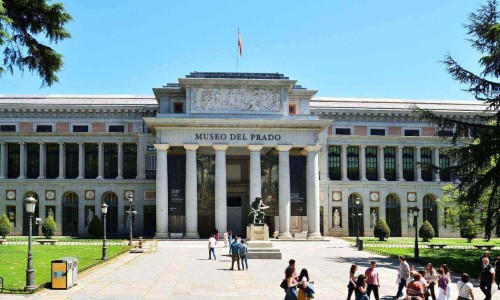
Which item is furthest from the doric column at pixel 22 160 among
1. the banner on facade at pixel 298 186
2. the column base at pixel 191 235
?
the banner on facade at pixel 298 186

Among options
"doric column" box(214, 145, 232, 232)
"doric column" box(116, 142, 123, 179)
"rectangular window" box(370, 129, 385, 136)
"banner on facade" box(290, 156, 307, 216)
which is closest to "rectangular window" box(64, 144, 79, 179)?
"doric column" box(116, 142, 123, 179)

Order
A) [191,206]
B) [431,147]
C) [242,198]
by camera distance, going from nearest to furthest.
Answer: [191,206]
[242,198]
[431,147]

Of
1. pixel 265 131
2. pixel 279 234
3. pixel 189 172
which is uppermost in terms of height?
pixel 265 131

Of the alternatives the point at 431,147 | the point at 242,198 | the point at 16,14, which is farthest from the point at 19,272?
the point at 431,147

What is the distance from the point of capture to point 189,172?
6931 centimetres

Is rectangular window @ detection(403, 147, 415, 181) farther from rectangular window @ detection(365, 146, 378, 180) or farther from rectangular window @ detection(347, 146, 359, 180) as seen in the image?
rectangular window @ detection(347, 146, 359, 180)

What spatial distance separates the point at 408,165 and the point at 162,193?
115 ft

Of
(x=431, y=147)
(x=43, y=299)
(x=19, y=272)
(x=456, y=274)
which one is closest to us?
(x=43, y=299)

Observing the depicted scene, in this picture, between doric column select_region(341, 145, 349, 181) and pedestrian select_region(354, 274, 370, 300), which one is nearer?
pedestrian select_region(354, 274, 370, 300)

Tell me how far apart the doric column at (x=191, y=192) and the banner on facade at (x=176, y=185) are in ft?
1.81

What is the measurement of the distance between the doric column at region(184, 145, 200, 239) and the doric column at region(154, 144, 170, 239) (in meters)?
2.45

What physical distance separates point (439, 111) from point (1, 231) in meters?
58.3

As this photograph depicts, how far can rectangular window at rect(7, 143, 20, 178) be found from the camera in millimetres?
79062

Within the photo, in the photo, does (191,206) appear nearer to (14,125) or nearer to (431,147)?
(14,125)
